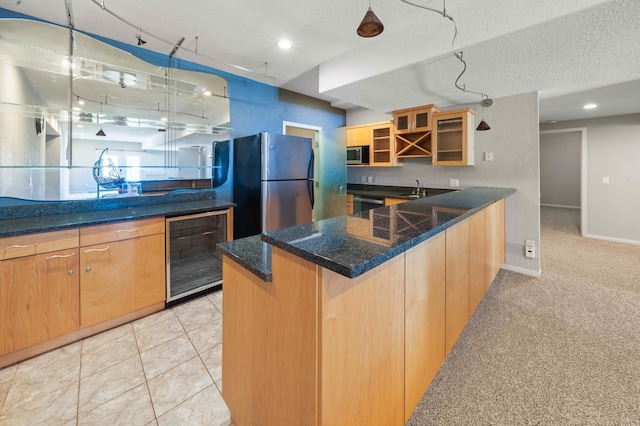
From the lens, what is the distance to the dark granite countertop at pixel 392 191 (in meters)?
4.10

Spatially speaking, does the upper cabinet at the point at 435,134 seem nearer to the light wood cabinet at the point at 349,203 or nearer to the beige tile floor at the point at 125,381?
the light wood cabinet at the point at 349,203

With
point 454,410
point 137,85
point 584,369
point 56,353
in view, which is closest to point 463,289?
point 454,410

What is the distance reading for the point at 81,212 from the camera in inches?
91.2

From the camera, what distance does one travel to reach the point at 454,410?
1.43m

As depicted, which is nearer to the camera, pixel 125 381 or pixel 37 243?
pixel 125 381

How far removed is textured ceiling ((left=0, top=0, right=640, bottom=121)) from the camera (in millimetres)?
1867

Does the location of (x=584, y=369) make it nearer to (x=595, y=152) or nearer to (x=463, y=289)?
(x=463, y=289)

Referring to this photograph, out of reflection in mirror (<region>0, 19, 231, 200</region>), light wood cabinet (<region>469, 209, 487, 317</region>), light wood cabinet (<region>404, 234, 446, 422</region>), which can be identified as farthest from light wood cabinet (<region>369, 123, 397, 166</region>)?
light wood cabinet (<region>404, 234, 446, 422</region>)

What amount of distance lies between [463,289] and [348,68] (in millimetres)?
2438

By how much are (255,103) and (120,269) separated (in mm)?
2649

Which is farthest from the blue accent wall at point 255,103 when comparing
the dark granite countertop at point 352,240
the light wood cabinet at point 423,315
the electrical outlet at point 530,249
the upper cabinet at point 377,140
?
the electrical outlet at point 530,249

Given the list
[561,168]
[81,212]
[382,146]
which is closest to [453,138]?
[382,146]

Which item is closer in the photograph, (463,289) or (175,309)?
(463,289)

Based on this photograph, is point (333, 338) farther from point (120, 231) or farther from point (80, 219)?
point (80, 219)
